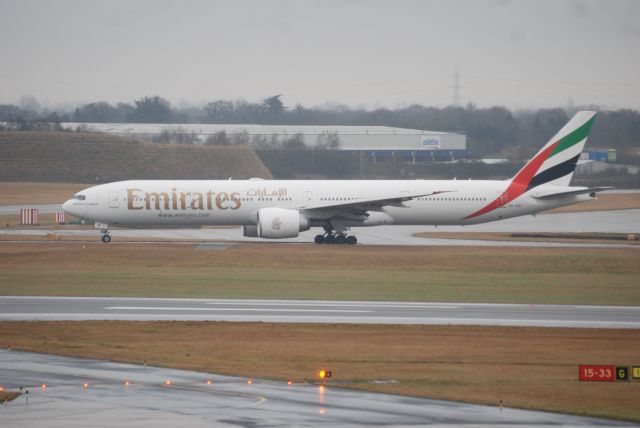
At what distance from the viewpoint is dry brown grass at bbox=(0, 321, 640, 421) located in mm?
19625

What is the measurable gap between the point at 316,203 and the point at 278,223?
3.26m

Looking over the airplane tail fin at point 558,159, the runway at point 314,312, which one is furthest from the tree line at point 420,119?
the runway at point 314,312

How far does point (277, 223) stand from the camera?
4872 centimetres

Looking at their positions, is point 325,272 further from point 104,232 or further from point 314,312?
A: point 104,232

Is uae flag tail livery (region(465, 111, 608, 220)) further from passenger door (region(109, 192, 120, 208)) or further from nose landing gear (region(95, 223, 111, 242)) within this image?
nose landing gear (region(95, 223, 111, 242))

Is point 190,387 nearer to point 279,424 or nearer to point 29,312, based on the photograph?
point 279,424

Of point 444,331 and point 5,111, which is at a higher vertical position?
point 5,111

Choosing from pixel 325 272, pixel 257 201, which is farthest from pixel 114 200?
pixel 325 272

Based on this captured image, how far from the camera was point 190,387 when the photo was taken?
19.4 metres

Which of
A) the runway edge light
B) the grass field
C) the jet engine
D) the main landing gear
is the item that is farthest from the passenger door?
the runway edge light

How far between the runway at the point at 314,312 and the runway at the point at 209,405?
8.41 meters

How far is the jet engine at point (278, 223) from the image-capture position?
48.7 meters

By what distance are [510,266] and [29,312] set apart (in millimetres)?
21390

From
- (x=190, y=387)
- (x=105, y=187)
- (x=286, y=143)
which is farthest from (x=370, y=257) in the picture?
(x=286, y=143)
